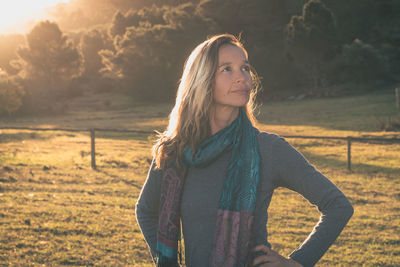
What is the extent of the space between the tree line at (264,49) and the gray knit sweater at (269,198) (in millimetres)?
41998

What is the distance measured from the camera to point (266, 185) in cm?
204

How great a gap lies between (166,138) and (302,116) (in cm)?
2828

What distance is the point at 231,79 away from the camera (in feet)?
7.07

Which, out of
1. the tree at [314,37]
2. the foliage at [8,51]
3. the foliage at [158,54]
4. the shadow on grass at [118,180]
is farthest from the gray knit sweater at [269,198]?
the foliage at [8,51]

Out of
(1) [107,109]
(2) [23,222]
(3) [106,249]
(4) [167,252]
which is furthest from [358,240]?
(1) [107,109]

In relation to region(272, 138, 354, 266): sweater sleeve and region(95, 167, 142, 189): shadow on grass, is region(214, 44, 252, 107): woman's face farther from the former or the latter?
region(95, 167, 142, 189): shadow on grass

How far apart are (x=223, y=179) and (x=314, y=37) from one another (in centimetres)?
4502

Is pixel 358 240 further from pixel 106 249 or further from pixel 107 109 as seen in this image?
pixel 107 109

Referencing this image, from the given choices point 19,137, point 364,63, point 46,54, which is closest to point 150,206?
point 19,137

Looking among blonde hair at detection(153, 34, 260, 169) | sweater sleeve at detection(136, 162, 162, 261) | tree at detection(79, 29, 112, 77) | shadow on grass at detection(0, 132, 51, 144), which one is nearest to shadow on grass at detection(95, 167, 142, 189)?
sweater sleeve at detection(136, 162, 162, 261)

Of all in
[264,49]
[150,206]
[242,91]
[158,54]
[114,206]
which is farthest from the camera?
[158,54]

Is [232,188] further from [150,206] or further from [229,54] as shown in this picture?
[229,54]

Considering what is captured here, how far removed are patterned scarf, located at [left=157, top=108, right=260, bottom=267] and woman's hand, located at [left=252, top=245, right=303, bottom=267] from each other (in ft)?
0.22

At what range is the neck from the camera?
7.36 ft
